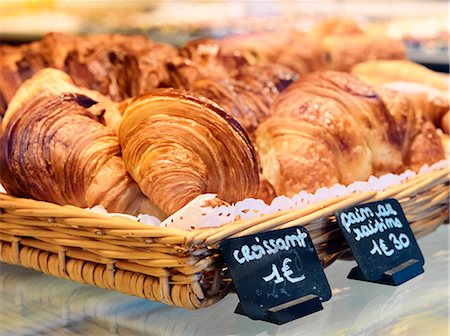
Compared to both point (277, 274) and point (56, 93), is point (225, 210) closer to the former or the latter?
point (277, 274)

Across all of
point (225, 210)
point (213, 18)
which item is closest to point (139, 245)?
point (225, 210)

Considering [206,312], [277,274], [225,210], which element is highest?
[225,210]

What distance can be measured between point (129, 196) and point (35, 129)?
24 cm

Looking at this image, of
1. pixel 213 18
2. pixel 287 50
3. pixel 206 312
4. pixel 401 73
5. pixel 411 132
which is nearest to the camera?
pixel 206 312

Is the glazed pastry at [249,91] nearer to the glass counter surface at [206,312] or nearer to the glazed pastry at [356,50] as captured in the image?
the glass counter surface at [206,312]

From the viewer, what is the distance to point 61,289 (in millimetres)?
1695

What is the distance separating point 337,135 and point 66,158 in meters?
0.58

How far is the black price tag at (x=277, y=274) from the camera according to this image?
1383 millimetres

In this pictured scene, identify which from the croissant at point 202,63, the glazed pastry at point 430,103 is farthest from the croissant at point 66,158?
the glazed pastry at point 430,103

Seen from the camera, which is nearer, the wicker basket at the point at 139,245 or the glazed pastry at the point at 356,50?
the wicker basket at the point at 139,245

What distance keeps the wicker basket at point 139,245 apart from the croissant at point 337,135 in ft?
0.43

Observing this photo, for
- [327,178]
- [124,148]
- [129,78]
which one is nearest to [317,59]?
[129,78]

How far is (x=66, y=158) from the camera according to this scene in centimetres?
159

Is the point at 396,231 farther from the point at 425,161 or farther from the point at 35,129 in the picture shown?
the point at 35,129
